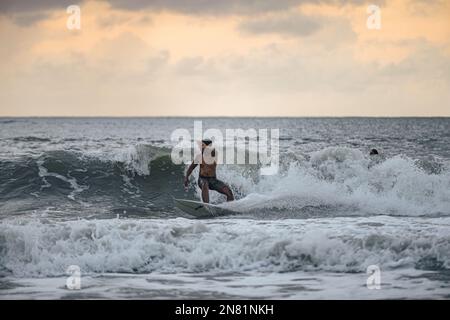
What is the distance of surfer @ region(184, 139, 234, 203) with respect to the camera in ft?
45.6

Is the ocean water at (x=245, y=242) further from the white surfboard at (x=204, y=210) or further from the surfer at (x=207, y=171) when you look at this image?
the surfer at (x=207, y=171)

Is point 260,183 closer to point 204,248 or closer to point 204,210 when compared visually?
point 204,210

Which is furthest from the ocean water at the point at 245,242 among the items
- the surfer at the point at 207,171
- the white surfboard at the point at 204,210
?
the surfer at the point at 207,171

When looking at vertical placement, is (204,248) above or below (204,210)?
below

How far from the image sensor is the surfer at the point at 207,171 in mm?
13891

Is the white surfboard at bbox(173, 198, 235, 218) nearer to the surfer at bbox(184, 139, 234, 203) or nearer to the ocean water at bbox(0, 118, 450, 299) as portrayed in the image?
the ocean water at bbox(0, 118, 450, 299)

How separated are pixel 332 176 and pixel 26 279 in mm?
10954

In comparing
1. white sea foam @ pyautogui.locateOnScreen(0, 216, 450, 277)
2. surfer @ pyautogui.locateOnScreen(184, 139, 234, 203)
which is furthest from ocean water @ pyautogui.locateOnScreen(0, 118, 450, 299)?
surfer @ pyautogui.locateOnScreen(184, 139, 234, 203)

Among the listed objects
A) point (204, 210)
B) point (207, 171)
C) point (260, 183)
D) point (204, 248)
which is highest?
point (207, 171)

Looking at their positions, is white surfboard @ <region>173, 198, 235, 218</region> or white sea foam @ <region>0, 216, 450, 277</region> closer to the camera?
white sea foam @ <region>0, 216, 450, 277</region>

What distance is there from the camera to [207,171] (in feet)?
46.0

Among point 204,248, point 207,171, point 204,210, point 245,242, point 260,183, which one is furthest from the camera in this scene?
point 260,183

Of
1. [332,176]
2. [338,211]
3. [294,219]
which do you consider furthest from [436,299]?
[332,176]

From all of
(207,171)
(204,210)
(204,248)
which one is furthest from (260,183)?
(204,248)
